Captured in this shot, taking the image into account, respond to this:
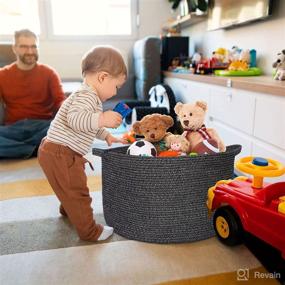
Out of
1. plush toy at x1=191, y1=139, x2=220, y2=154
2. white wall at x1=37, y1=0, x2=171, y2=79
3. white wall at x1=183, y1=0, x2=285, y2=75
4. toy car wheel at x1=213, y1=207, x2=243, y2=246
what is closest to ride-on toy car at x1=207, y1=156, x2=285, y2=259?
toy car wheel at x1=213, y1=207, x2=243, y2=246

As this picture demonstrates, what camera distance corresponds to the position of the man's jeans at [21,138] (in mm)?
1725

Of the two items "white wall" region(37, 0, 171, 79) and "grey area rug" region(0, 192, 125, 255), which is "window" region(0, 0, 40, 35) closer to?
"white wall" region(37, 0, 171, 79)

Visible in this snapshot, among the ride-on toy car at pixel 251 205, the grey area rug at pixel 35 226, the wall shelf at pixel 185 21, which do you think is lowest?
the grey area rug at pixel 35 226

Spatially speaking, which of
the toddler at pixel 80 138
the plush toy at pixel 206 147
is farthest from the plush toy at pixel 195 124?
the toddler at pixel 80 138

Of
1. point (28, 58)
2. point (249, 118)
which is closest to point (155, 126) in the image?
point (249, 118)

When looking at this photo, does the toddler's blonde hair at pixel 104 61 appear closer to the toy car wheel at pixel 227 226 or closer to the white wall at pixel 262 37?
the toy car wheel at pixel 227 226

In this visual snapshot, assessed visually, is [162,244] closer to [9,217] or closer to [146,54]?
[9,217]

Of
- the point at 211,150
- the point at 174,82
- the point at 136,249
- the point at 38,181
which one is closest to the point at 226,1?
the point at 174,82

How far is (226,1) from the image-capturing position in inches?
78.4

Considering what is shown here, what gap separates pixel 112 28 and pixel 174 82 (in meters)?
1.31

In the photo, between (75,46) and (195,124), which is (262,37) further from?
(75,46)

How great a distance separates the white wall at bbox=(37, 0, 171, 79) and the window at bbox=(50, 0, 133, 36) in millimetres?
111

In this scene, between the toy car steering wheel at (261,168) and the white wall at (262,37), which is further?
the white wall at (262,37)

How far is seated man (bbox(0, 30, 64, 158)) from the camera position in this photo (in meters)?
1.77
